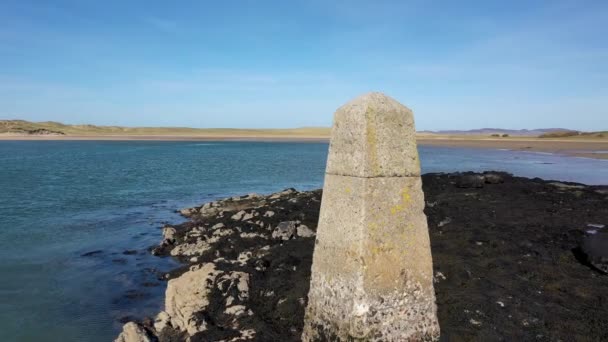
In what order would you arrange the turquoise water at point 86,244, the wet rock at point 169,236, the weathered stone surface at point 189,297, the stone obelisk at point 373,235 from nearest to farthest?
the stone obelisk at point 373,235 → the weathered stone surface at point 189,297 → the turquoise water at point 86,244 → the wet rock at point 169,236

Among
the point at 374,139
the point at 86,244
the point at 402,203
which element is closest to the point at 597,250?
the point at 402,203

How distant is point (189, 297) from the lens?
27.5 feet

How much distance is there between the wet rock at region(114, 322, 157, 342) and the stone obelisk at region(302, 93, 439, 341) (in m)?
4.58

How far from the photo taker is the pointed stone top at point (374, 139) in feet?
14.0

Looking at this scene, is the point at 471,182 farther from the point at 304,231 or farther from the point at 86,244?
the point at 86,244

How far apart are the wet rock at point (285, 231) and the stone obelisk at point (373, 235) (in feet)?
24.5

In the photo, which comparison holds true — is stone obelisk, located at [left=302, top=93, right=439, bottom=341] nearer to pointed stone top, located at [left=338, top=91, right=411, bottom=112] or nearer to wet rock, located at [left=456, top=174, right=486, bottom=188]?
pointed stone top, located at [left=338, top=91, right=411, bottom=112]

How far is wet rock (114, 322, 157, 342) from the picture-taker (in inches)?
308

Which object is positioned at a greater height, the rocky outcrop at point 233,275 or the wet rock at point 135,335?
the rocky outcrop at point 233,275

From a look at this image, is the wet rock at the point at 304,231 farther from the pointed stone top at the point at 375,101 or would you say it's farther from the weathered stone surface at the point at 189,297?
the pointed stone top at the point at 375,101

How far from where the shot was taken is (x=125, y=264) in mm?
13641

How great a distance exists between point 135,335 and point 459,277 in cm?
589

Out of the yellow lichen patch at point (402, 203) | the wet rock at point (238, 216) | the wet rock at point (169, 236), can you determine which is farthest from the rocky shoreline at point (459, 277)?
the yellow lichen patch at point (402, 203)

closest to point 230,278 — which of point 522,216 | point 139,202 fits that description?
point 522,216
